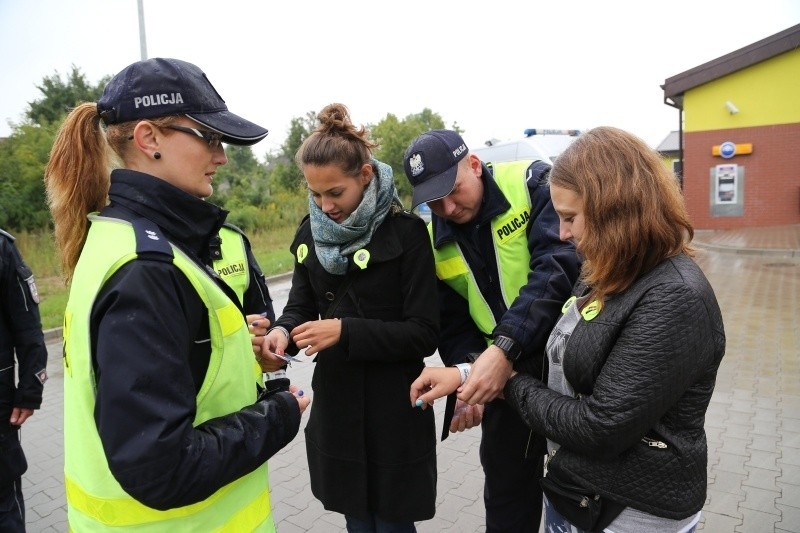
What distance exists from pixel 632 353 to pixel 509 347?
1.66 feet

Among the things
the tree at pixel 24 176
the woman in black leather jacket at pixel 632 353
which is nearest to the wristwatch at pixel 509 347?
the woman in black leather jacket at pixel 632 353

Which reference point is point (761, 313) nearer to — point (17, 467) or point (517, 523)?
point (517, 523)

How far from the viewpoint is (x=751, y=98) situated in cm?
1694

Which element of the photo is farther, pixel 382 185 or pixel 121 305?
pixel 382 185

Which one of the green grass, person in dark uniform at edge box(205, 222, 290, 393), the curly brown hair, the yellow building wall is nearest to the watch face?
the curly brown hair

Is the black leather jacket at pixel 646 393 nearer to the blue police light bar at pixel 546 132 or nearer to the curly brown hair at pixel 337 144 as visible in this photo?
the curly brown hair at pixel 337 144

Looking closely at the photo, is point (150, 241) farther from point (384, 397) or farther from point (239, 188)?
point (239, 188)

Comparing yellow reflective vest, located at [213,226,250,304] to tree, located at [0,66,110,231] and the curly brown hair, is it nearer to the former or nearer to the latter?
the curly brown hair

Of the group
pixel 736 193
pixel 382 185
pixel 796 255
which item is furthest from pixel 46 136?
pixel 736 193

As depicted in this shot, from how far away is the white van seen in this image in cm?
1038

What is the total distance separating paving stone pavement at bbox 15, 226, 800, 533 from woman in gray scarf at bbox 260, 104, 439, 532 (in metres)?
0.23

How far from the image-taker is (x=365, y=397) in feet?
7.07

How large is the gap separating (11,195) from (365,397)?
16.0m

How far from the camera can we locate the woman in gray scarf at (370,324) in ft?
6.83
